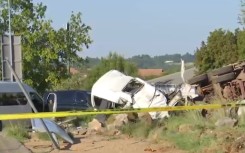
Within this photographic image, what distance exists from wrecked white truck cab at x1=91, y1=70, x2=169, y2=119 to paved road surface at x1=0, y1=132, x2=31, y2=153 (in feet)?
19.9

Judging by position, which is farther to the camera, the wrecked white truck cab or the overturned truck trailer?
the overturned truck trailer

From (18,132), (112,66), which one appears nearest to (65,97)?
(18,132)

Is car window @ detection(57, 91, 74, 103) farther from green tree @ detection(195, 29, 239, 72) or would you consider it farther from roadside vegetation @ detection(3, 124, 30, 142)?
green tree @ detection(195, 29, 239, 72)

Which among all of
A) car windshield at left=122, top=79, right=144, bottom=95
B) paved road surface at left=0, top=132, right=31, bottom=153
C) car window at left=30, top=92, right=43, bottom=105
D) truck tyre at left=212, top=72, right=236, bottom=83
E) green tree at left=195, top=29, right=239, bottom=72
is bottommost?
paved road surface at left=0, top=132, right=31, bottom=153

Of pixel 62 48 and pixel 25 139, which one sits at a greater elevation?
pixel 62 48

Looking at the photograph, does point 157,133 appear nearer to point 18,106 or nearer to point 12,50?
point 12,50

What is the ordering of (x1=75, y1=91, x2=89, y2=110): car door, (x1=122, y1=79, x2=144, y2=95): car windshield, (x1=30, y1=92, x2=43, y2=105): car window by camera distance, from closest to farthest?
(x1=30, y1=92, x2=43, y2=105): car window, (x1=122, y1=79, x2=144, y2=95): car windshield, (x1=75, y1=91, x2=89, y2=110): car door

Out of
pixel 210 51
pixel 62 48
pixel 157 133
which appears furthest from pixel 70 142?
pixel 210 51

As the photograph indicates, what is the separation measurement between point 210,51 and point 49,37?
23.0 meters

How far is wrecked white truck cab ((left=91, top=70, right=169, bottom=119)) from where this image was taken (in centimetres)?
1836

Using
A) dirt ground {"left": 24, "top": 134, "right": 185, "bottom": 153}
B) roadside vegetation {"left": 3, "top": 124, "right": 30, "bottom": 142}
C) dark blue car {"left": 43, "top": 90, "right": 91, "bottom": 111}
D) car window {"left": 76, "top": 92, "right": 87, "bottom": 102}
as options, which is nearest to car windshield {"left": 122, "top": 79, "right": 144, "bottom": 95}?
roadside vegetation {"left": 3, "top": 124, "right": 30, "bottom": 142}

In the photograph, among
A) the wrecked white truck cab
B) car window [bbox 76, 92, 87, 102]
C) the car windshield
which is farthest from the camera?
car window [bbox 76, 92, 87, 102]

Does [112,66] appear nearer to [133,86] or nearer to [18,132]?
[133,86]

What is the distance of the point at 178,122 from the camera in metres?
14.5
